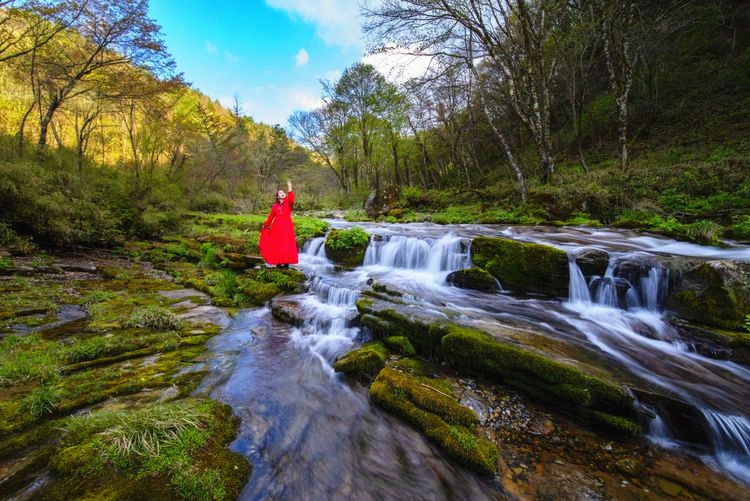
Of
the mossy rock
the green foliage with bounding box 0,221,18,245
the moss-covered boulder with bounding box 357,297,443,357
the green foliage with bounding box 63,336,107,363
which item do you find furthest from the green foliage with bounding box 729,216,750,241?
the green foliage with bounding box 0,221,18,245

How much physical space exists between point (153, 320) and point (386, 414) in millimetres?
4337

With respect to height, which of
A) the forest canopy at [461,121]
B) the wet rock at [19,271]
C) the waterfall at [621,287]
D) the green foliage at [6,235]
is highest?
the forest canopy at [461,121]

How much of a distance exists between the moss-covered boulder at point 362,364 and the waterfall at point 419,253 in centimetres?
444

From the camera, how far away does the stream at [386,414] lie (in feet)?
8.68

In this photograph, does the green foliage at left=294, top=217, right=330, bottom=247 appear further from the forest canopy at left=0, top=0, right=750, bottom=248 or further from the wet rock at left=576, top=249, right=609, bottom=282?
the wet rock at left=576, top=249, right=609, bottom=282

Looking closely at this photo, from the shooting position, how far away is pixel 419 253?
30.1ft

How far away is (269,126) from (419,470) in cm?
3964

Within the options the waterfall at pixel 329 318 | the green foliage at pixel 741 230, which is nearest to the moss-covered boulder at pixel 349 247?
the waterfall at pixel 329 318

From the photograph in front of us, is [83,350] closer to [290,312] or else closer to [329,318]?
[290,312]

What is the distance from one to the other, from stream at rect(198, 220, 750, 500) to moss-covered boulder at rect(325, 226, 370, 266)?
2184 millimetres

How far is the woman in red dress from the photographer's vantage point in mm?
7773

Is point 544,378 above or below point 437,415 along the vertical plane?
above

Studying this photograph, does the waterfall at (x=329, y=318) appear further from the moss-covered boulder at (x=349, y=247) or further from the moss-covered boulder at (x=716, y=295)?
the moss-covered boulder at (x=716, y=295)

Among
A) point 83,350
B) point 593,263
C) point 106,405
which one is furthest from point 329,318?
point 593,263
